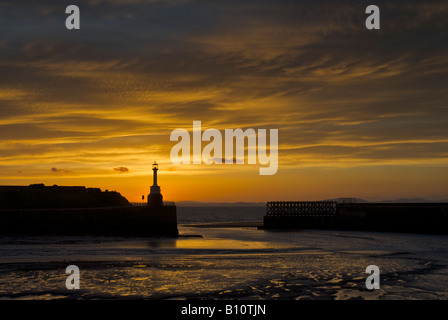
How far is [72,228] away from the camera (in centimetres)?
4778

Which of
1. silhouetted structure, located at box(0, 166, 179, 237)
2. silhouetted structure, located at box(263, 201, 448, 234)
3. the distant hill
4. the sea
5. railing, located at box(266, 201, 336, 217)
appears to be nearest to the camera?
the sea

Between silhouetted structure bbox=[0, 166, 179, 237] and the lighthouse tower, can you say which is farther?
the lighthouse tower

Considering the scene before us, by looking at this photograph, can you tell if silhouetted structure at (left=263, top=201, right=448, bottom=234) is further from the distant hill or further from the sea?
the distant hill

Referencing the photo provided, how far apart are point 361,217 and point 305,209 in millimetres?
8571

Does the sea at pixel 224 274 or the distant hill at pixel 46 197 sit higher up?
the distant hill at pixel 46 197

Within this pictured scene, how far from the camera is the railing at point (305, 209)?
63.7 metres

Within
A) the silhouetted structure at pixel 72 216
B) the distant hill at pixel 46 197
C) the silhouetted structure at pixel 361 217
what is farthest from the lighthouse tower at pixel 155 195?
the silhouetted structure at pixel 361 217

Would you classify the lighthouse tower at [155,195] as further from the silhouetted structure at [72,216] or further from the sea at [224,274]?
the sea at [224,274]

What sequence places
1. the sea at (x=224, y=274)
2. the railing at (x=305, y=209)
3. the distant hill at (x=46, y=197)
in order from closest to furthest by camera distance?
the sea at (x=224, y=274) < the distant hill at (x=46, y=197) < the railing at (x=305, y=209)

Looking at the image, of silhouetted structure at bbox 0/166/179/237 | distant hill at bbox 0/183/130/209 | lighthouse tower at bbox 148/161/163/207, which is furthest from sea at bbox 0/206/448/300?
distant hill at bbox 0/183/130/209

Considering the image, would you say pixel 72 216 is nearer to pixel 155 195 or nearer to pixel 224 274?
pixel 155 195

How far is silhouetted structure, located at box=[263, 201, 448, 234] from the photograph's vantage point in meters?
52.1
